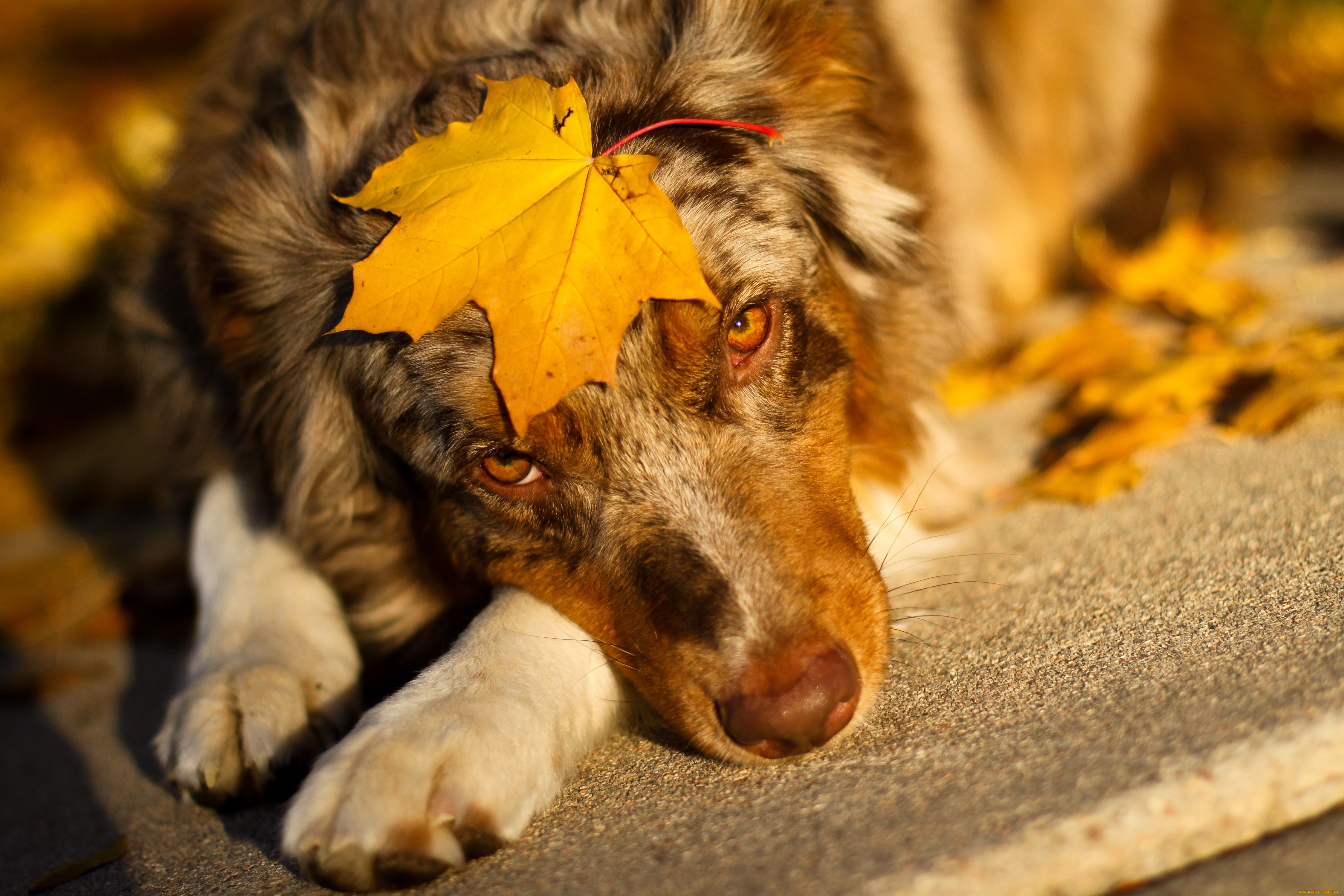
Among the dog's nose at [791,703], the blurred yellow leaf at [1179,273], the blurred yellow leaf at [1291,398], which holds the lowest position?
the blurred yellow leaf at [1179,273]

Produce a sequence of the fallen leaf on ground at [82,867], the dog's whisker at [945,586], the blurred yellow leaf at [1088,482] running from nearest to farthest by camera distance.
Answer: the fallen leaf on ground at [82,867], the dog's whisker at [945,586], the blurred yellow leaf at [1088,482]

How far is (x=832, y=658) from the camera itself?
6.73 ft

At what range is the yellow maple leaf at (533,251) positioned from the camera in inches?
85.4

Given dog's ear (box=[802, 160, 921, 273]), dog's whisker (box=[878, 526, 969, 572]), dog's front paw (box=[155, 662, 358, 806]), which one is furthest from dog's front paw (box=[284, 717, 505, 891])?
dog's ear (box=[802, 160, 921, 273])

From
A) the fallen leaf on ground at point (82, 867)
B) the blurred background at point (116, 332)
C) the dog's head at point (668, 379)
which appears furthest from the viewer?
the blurred background at point (116, 332)

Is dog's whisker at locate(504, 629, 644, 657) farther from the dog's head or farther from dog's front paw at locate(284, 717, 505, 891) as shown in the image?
dog's front paw at locate(284, 717, 505, 891)

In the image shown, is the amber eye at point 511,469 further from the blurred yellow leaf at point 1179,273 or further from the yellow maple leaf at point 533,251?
the blurred yellow leaf at point 1179,273

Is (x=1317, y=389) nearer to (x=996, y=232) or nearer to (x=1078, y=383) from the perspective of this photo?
(x=1078, y=383)

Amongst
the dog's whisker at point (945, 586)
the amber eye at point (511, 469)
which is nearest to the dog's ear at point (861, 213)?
the dog's whisker at point (945, 586)

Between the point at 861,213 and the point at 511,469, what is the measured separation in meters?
1.27

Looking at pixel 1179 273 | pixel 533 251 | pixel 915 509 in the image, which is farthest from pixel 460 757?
pixel 1179 273

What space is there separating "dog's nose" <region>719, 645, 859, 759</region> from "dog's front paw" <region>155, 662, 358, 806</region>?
1147mm

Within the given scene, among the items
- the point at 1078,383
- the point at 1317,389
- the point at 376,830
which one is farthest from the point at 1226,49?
the point at 376,830

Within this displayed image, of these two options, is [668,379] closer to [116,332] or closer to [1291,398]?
[1291,398]
